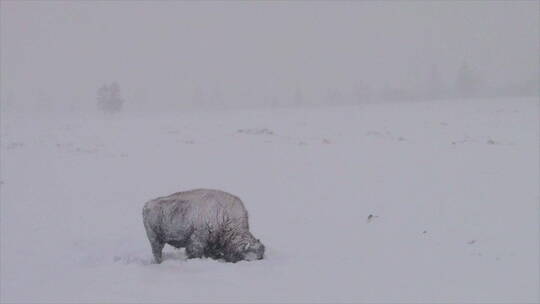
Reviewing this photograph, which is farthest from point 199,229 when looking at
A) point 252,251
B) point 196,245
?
point 252,251

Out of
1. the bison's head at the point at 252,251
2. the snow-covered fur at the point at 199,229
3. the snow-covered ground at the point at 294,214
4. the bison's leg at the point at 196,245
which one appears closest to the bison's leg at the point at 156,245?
the snow-covered fur at the point at 199,229

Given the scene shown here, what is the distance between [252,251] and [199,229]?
102 centimetres

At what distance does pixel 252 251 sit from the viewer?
8742 millimetres

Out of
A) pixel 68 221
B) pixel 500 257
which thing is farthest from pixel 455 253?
pixel 68 221

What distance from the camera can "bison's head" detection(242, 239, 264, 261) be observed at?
8680 millimetres

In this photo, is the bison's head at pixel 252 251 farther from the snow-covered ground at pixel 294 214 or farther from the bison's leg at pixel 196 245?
the bison's leg at pixel 196 245

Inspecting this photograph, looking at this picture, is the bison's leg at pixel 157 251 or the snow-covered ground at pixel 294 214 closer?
the snow-covered ground at pixel 294 214

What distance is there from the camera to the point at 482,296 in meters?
7.46

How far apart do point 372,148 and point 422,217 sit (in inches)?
433

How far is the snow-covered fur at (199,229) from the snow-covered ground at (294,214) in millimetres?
308

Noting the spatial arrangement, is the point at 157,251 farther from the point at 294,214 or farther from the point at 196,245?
the point at 294,214

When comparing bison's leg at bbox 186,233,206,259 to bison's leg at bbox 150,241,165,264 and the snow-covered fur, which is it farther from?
bison's leg at bbox 150,241,165,264

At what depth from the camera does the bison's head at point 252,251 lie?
28.5 ft

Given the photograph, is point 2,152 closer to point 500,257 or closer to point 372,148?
point 372,148
